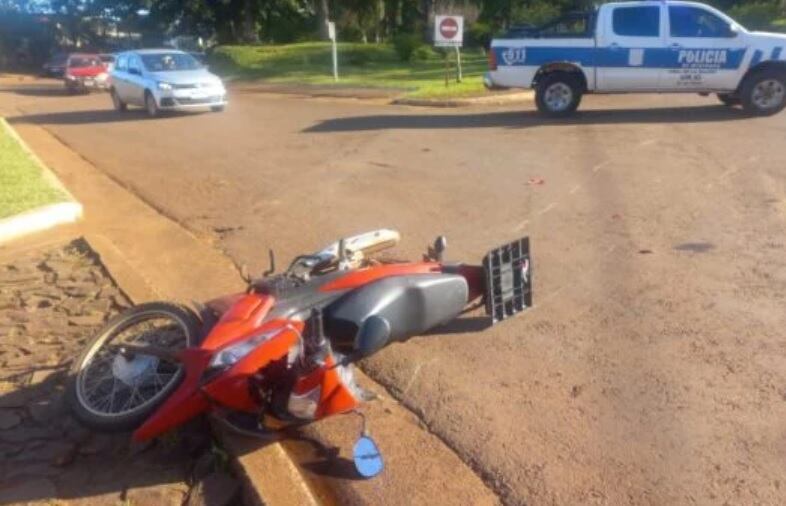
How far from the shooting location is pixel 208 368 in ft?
12.7

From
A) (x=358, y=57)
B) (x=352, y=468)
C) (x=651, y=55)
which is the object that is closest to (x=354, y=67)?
(x=358, y=57)

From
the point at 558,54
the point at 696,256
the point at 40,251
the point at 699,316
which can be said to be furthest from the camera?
the point at 558,54

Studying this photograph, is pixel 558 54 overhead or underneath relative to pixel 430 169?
overhead

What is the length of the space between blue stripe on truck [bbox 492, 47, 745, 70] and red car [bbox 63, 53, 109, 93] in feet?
77.2

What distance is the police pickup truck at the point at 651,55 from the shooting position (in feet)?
48.1

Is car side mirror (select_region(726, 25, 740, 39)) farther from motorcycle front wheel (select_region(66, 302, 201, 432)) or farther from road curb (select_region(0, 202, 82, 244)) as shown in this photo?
motorcycle front wheel (select_region(66, 302, 201, 432))

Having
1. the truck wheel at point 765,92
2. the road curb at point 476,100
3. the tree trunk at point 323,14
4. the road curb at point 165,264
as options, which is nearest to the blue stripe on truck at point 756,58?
the truck wheel at point 765,92

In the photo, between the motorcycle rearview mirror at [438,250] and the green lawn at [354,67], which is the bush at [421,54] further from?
the motorcycle rearview mirror at [438,250]

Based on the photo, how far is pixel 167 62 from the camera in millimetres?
21781

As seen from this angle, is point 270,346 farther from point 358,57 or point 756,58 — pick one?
point 358,57

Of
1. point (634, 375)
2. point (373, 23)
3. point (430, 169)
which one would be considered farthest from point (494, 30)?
point (634, 375)

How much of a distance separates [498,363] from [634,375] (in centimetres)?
76

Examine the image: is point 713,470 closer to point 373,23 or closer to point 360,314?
point 360,314

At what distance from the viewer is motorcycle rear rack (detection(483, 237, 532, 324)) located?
5.06 meters
